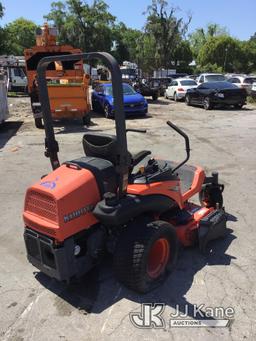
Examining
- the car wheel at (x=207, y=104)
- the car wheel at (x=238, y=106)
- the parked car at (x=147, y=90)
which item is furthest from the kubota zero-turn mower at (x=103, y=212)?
the parked car at (x=147, y=90)

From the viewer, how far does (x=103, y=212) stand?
10.7 ft

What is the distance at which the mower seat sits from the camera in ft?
11.9

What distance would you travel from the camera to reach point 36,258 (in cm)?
358

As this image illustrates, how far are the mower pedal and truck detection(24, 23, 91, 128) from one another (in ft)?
30.4

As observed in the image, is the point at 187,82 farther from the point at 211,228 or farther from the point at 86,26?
the point at 86,26

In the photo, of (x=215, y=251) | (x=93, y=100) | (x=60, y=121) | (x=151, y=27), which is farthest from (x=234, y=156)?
(x=151, y=27)

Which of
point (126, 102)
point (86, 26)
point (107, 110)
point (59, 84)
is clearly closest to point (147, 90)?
point (126, 102)

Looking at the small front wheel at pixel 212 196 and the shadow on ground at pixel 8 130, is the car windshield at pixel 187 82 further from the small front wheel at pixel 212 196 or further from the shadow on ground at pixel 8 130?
the small front wheel at pixel 212 196

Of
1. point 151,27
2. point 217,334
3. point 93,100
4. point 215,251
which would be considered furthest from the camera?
point 151,27

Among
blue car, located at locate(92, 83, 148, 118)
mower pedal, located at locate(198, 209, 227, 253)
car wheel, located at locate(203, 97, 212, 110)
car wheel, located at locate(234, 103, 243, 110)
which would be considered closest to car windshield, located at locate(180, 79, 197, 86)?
car wheel, located at locate(203, 97, 212, 110)

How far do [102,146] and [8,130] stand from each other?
10.8 meters

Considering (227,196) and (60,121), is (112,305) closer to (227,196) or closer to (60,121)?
(227,196)

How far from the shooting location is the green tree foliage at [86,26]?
57.2m

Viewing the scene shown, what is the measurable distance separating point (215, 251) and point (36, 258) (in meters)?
2.05
